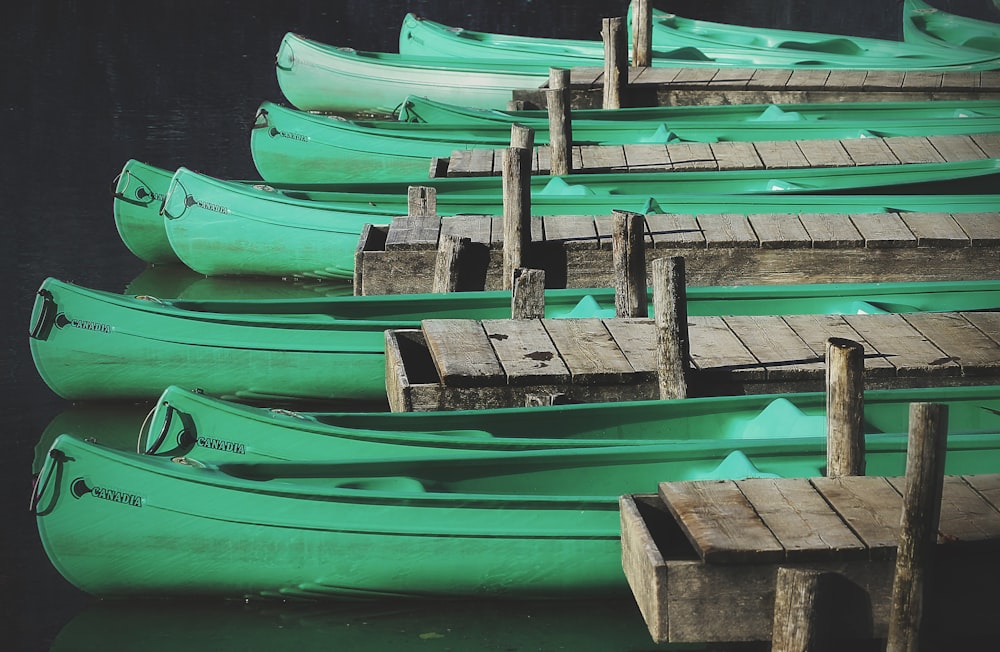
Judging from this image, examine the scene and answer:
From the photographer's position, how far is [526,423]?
699 cm

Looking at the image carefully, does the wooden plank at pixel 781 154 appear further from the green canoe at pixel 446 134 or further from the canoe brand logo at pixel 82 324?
the canoe brand logo at pixel 82 324

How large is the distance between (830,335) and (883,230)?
75.9 inches

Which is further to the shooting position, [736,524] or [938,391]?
[938,391]

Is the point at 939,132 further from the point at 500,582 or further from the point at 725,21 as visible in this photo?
the point at 725,21

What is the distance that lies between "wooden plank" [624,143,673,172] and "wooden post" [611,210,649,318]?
368 centimetres

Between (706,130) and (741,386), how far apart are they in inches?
253

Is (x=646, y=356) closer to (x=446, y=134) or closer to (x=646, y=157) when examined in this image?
(x=646, y=157)

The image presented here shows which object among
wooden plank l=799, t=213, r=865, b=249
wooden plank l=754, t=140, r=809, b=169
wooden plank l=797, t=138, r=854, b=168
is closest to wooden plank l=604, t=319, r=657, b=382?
wooden plank l=799, t=213, r=865, b=249

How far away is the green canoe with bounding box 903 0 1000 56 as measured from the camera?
19.4 metres

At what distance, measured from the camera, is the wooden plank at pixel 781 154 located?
11716 mm

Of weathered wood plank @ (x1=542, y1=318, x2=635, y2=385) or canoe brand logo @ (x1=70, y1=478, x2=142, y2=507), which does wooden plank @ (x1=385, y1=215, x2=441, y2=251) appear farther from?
canoe brand logo @ (x1=70, y1=478, x2=142, y2=507)

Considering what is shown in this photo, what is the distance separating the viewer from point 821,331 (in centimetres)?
780

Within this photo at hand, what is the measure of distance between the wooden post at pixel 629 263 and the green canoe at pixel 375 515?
1707 mm

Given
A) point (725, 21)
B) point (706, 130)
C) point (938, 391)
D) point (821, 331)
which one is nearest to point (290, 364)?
point (821, 331)
